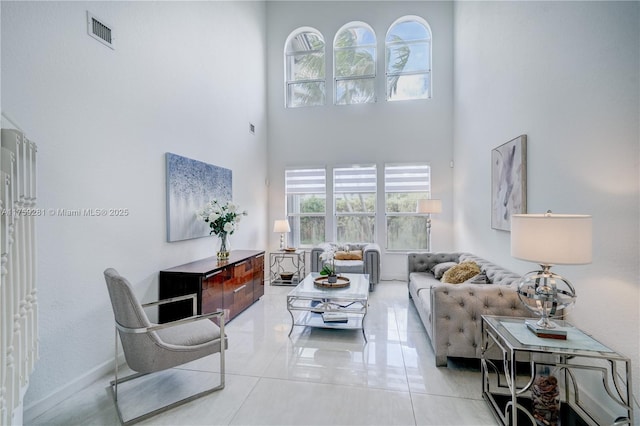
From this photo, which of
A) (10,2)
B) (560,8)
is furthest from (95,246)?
(560,8)

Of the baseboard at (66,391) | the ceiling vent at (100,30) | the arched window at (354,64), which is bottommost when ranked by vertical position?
the baseboard at (66,391)

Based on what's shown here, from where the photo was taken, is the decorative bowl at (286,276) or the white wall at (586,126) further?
the decorative bowl at (286,276)

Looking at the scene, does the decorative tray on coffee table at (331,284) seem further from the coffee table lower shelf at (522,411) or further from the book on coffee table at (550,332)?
the book on coffee table at (550,332)

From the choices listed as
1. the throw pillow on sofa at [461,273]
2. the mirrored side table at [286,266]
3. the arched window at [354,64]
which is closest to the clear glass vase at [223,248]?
the mirrored side table at [286,266]

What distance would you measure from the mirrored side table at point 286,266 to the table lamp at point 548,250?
13.8ft

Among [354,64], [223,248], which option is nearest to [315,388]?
[223,248]

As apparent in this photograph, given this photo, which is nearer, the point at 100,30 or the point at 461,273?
the point at 100,30

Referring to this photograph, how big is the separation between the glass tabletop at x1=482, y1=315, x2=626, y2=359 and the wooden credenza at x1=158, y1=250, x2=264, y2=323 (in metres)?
2.44

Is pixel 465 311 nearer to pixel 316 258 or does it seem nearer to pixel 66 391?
pixel 316 258

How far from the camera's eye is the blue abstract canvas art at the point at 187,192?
333 centimetres

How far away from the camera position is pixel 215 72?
4285mm

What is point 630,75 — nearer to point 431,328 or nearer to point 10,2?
point 431,328

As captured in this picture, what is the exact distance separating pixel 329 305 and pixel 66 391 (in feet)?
7.61

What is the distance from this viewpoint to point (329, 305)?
338cm
